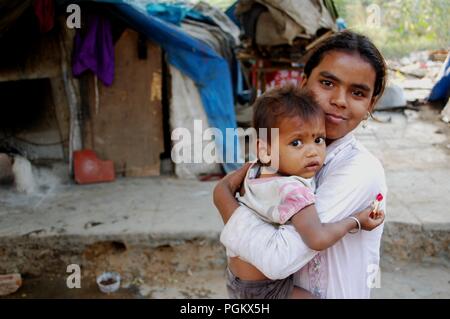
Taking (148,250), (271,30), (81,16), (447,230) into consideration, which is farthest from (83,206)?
(447,230)

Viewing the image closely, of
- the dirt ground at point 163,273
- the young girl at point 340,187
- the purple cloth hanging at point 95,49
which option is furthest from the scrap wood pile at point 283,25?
the young girl at point 340,187

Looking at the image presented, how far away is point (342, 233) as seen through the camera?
1283 mm

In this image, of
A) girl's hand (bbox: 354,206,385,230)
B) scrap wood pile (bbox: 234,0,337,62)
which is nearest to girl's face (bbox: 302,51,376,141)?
girl's hand (bbox: 354,206,385,230)

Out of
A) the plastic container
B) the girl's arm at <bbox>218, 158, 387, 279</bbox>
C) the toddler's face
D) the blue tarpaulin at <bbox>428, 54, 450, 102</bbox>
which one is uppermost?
the toddler's face

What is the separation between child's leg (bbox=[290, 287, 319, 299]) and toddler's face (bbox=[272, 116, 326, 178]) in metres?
0.35

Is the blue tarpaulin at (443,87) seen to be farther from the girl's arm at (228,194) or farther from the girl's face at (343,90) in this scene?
the girl's arm at (228,194)

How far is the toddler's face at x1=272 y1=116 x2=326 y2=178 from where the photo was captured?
1.37 meters

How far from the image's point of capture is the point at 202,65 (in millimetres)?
5605

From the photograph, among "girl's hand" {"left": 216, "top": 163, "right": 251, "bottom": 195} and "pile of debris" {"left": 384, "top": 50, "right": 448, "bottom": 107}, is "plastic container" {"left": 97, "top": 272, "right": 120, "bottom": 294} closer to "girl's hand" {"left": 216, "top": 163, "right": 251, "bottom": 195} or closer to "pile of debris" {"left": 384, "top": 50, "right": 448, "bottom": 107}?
"girl's hand" {"left": 216, "top": 163, "right": 251, "bottom": 195}

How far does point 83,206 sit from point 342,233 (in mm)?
3953

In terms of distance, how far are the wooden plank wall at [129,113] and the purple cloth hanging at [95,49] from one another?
169 mm

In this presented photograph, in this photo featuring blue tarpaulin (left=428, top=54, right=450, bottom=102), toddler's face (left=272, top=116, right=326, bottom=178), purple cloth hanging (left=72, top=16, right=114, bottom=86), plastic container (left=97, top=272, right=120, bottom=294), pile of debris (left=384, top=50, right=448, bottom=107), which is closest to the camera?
toddler's face (left=272, top=116, right=326, bottom=178)

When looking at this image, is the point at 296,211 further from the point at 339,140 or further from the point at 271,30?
the point at 271,30

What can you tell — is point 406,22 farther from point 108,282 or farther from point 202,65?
point 108,282
